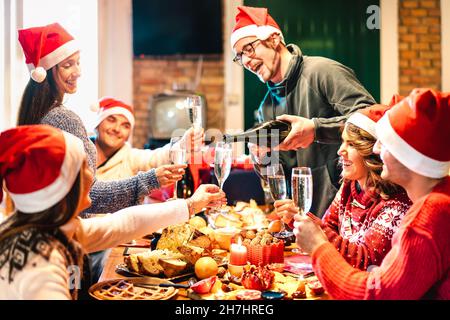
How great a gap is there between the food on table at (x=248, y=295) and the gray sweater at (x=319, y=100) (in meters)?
1.15

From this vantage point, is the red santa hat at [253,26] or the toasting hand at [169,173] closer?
the toasting hand at [169,173]

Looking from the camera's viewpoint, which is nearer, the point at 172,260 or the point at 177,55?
the point at 172,260

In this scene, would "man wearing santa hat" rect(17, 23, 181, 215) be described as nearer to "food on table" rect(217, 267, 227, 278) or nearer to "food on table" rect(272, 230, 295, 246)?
"food on table" rect(272, 230, 295, 246)

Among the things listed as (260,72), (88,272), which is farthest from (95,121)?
(88,272)

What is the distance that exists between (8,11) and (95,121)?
0.95m

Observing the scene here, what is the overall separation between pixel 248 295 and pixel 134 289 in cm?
31

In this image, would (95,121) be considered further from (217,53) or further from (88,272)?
(217,53)

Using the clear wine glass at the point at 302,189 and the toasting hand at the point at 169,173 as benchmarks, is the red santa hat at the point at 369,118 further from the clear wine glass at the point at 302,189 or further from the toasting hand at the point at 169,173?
the toasting hand at the point at 169,173

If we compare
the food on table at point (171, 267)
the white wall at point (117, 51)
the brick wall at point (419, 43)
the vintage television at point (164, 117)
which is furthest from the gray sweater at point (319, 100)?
the brick wall at point (419, 43)

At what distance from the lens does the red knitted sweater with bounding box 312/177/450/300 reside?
43.9 inches

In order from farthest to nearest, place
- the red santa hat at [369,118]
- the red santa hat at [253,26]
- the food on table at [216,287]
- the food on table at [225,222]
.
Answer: the red santa hat at [253,26] < the food on table at [225,222] < the red santa hat at [369,118] < the food on table at [216,287]

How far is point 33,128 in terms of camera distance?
1.16 metres

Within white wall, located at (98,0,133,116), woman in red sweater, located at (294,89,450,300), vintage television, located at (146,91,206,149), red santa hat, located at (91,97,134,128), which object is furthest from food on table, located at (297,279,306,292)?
white wall, located at (98,0,133,116)

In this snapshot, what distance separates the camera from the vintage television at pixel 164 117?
5629 millimetres
